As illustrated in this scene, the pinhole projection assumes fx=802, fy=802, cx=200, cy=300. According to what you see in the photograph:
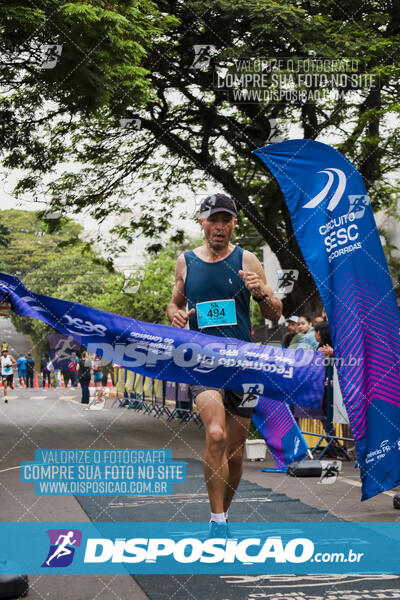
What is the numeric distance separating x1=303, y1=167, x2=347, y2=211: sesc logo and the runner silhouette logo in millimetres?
2988

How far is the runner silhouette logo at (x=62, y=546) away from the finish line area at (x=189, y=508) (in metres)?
0.23

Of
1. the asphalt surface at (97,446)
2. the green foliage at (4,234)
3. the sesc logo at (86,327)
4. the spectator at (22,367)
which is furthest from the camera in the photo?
the spectator at (22,367)

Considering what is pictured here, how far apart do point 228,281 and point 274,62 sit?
8935 mm

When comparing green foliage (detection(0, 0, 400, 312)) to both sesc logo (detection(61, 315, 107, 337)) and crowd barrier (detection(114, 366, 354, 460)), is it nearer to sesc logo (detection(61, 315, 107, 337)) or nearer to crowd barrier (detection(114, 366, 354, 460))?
crowd barrier (detection(114, 366, 354, 460))

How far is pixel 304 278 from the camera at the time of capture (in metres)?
16.1

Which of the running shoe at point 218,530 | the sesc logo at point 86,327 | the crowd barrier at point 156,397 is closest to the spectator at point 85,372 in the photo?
the crowd barrier at point 156,397

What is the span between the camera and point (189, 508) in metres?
6.40

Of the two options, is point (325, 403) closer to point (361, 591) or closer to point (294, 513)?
point (294, 513)

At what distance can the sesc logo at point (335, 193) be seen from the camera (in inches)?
239

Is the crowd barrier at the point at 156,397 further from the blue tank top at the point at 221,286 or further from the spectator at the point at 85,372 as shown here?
the blue tank top at the point at 221,286

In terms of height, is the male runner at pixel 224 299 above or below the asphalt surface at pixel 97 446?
above

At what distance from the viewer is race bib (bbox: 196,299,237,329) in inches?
197

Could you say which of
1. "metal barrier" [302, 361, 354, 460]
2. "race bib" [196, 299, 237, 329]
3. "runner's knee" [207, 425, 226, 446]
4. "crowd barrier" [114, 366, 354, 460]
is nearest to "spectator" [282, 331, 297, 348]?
"crowd barrier" [114, 366, 354, 460]

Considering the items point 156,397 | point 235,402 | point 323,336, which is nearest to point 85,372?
point 156,397
